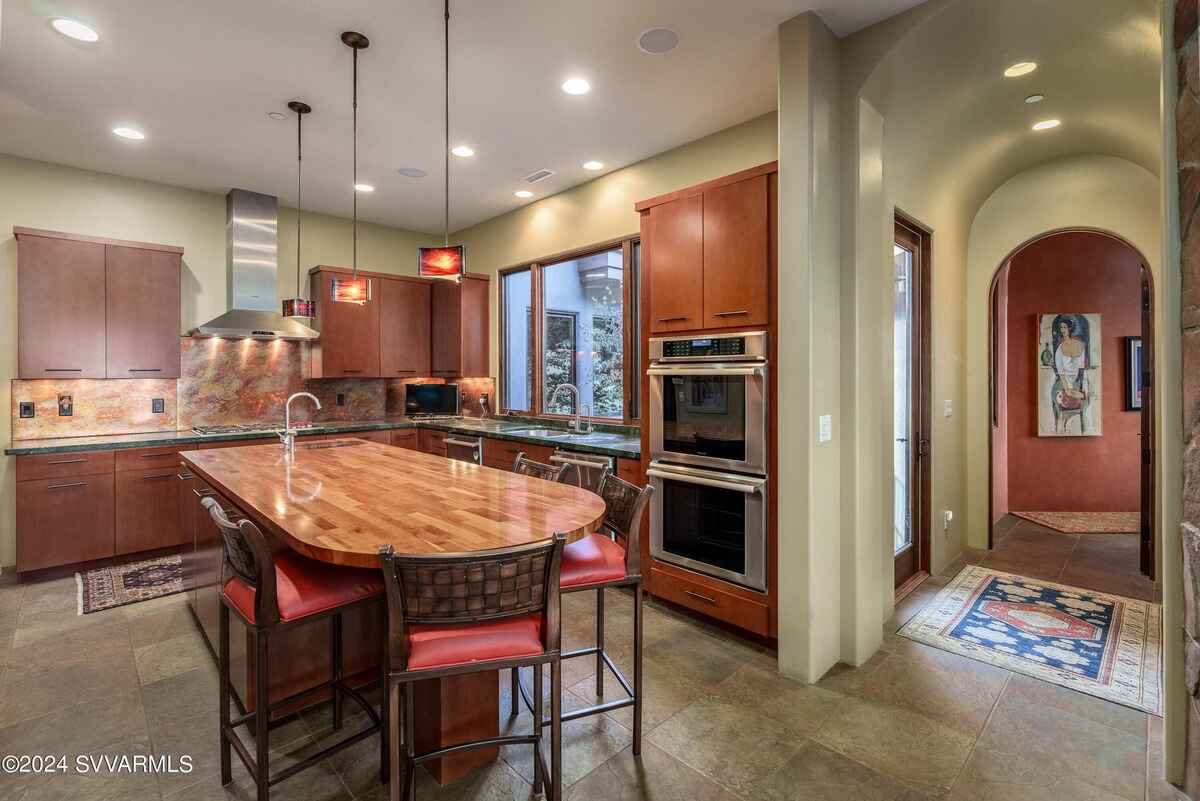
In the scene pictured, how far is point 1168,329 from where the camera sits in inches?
65.0

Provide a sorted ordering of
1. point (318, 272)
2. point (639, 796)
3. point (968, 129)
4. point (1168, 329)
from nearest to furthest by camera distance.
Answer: point (1168, 329) → point (639, 796) → point (968, 129) → point (318, 272)

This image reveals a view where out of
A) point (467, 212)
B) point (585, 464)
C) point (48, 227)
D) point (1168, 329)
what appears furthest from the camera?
point (467, 212)

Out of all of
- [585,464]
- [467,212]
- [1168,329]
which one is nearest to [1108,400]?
[1168,329]

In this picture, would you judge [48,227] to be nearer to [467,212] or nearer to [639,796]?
[467,212]

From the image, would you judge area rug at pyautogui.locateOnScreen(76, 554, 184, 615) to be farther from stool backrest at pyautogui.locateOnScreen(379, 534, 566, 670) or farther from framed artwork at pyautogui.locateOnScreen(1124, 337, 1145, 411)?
framed artwork at pyautogui.locateOnScreen(1124, 337, 1145, 411)

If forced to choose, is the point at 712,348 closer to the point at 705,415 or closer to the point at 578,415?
the point at 705,415

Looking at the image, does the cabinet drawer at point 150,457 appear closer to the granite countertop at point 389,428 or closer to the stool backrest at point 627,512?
the granite countertop at point 389,428

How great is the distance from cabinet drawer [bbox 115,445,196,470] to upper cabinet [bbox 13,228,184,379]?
671mm

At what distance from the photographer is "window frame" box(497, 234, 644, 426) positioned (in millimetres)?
4285

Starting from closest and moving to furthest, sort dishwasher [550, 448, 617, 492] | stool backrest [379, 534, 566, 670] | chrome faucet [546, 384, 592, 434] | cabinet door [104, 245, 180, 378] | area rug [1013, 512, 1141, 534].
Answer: stool backrest [379, 534, 566, 670] → dishwasher [550, 448, 617, 492] → cabinet door [104, 245, 180, 378] → chrome faucet [546, 384, 592, 434] → area rug [1013, 512, 1141, 534]

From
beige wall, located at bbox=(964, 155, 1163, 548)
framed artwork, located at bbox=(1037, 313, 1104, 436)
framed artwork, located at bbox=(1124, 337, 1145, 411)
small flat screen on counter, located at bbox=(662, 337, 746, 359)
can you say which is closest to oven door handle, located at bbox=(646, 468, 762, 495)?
small flat screen on counter, located at bbox=(662, 337, 746, 359)

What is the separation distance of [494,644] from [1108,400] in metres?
6.77

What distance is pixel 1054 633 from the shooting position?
2969 millimetres

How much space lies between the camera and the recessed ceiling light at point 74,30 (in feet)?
8.39
